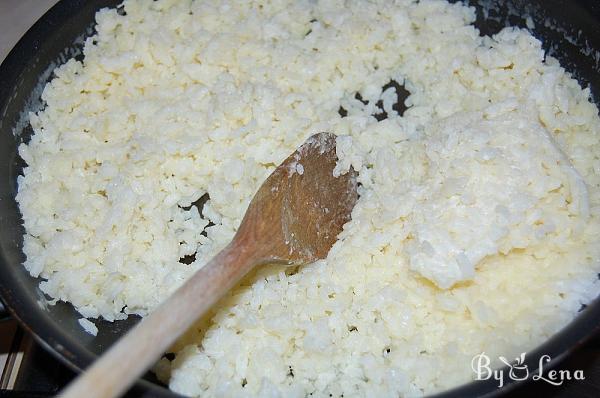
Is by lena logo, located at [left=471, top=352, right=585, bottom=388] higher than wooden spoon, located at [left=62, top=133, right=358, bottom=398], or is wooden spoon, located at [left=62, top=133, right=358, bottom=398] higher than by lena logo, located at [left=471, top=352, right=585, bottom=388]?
by lena logo, located at [left=471, top=352, right=585, bottom=388]

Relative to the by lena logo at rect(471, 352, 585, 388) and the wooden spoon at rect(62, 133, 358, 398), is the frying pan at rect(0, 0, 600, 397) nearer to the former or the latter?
the wooden spoon at rect(62, 133, 358, 398)

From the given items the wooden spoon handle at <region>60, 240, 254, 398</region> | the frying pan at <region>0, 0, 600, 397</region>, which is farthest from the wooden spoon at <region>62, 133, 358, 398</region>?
the frying pan at <region>0, 0, 600, 397</region>

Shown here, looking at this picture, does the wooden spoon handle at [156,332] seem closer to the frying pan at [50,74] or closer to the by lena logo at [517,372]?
the frying pan at [50,74]

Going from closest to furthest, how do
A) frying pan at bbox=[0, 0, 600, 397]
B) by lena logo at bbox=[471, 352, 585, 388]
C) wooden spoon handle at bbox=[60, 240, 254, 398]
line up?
wooden spoon handle at bbox=[60, 240, 254, 398], by lena logo at bbox=[471, 352, 585, 388], frying pan at bbox=[0, 0, 600, 397]

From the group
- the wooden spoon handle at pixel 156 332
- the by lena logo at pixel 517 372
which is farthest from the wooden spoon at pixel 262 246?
the by lena logo at pixel 517 372

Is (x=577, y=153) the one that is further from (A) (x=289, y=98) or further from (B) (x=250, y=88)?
(B) (x=250, y=88)

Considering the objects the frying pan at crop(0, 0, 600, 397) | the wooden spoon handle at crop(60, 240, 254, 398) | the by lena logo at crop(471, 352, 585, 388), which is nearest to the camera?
the wooden spoon handle at crop(60, 240, 254, 398)

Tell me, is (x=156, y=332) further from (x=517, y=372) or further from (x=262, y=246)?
(x=517, y=372)

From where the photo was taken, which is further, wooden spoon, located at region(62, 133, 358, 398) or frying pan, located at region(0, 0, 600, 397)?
frying pan, located at region(0, 0, 600, 397)
